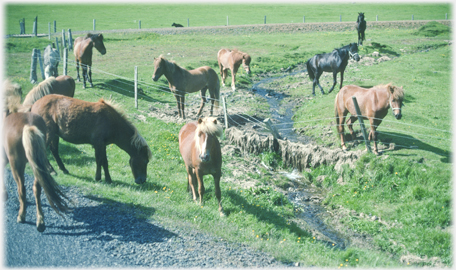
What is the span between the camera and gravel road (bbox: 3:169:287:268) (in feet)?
18.6

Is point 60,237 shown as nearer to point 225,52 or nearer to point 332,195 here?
point 332,195

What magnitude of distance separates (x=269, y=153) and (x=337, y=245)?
4.76m

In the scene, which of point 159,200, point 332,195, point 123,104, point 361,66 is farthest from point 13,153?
Result: point 361,66

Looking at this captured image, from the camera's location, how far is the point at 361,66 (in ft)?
79.4

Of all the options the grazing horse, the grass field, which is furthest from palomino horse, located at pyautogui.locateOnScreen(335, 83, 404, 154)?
the grazing horse

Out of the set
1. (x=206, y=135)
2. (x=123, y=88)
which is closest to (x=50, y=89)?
(x=123, y=88)

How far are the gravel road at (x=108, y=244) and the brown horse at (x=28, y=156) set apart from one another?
1.18ft

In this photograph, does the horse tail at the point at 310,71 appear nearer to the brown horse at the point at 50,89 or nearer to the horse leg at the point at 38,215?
the brown horse at the point at 50,89

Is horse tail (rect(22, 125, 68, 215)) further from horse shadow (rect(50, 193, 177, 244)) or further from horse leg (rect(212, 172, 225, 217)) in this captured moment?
horse leg (rect(212, 172, 225, 217))

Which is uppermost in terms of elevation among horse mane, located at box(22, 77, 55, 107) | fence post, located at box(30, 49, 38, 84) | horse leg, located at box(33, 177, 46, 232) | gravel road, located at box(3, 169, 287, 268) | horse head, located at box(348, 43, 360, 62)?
horse head, located at box(348, 43, 360, 62)

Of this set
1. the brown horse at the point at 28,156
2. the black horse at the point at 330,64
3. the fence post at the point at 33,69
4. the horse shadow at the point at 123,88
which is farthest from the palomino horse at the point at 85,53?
the brown horse at the point at 28,156

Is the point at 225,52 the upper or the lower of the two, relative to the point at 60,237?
upper

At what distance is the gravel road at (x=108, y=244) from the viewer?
5.66 m

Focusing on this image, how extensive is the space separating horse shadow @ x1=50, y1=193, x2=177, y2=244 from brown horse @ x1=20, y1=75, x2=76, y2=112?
5.22 metres
